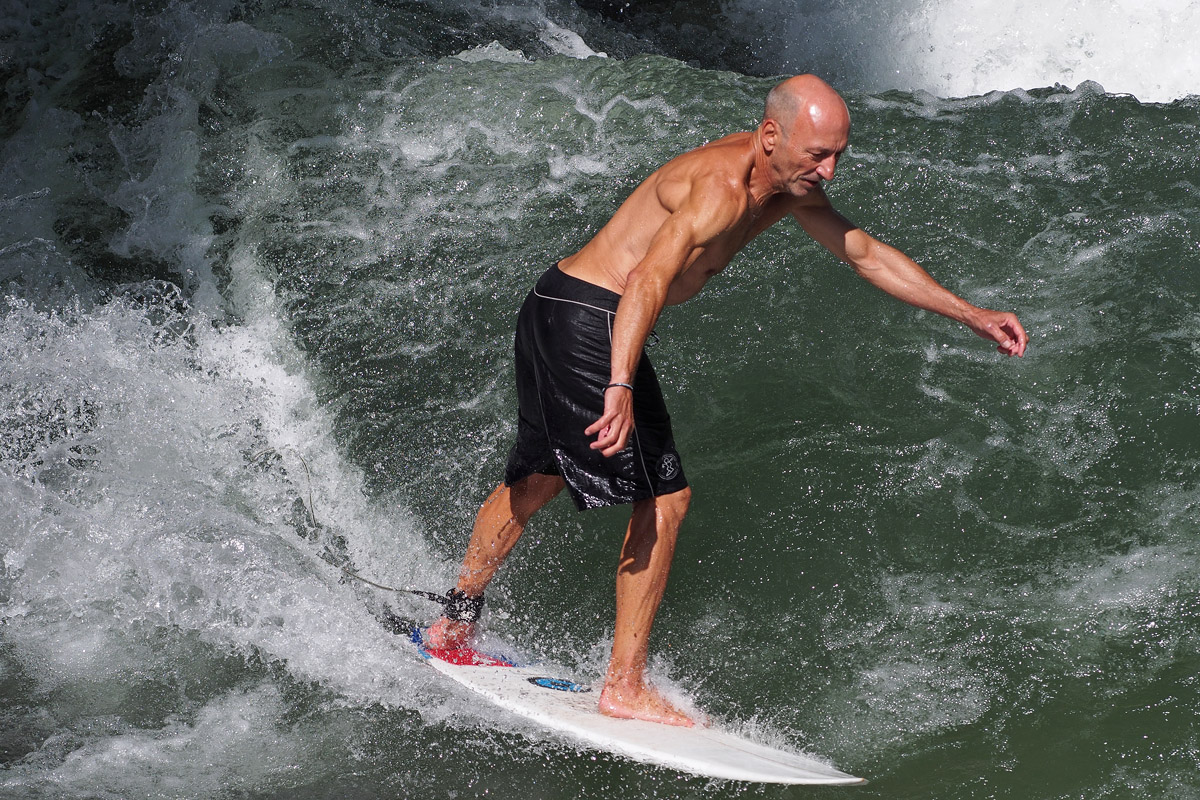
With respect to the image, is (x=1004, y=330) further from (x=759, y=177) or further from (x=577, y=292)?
(x=577, y=292)

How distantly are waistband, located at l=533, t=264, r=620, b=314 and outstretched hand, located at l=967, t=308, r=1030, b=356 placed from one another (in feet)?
3.22

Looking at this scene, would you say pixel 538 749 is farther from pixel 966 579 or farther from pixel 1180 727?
pixel 1180 727

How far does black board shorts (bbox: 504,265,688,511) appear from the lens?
3104 mm

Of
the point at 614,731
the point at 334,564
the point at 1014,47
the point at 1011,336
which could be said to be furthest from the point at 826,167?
the point at 1014,47

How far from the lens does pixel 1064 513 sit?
4.07 meters

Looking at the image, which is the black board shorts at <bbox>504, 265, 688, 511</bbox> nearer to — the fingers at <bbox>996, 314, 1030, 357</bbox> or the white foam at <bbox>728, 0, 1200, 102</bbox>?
the fingers at <bbox>996, 314, 1030, 357</bbox>

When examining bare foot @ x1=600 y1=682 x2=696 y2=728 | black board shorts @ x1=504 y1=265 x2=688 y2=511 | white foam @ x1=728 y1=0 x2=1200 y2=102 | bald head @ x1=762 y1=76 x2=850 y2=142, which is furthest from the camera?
white foam @ x1=728 y1=0 x2=1200 y2=102

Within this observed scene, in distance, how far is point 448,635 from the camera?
142 inches

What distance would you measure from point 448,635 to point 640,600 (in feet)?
2.34

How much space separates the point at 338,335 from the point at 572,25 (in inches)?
158

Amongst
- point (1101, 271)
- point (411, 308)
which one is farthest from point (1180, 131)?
point (411, 308)

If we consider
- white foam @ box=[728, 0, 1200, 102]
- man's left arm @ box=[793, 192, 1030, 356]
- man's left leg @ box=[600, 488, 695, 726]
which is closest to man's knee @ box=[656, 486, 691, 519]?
man's left leg @ box=[600, 488, 695, 726]

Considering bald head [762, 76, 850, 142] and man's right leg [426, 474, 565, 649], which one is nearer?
bald head [762, 76, 850, 142]

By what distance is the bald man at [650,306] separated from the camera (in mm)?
2887
